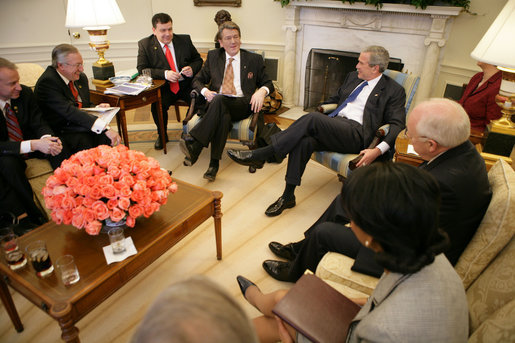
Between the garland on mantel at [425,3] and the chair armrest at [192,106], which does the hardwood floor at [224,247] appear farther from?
the garland on mantel at [425,3]

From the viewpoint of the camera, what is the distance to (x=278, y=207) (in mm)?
2682

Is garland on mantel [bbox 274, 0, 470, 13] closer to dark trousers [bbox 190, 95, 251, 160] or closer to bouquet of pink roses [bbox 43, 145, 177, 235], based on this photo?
dark trousers [bbox 190, 95, 251, 160]

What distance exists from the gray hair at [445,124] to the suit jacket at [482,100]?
1199 millimetres

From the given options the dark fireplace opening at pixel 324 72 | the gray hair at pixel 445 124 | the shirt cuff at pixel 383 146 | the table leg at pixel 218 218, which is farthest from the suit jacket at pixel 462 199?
the dark fireplace opening at pixel 324 72

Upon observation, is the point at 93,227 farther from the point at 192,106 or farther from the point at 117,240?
the point at 192,106

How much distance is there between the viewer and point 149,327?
50 centimetres

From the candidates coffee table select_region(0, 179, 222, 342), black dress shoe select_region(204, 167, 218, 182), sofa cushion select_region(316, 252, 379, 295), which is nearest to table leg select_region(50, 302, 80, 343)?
coffee table select_region(0, 179, 222, 342)

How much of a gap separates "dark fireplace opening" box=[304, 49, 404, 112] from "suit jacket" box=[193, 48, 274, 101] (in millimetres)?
1420

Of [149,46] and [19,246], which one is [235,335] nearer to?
[19,246]

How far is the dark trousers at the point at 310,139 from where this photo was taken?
8.64 ft

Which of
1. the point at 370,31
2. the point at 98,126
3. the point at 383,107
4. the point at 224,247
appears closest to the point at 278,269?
the point at 224,247

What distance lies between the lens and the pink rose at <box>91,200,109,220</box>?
5.19ft

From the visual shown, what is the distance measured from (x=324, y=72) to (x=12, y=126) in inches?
141

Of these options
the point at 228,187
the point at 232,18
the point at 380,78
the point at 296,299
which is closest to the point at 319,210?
the point at 228,187
